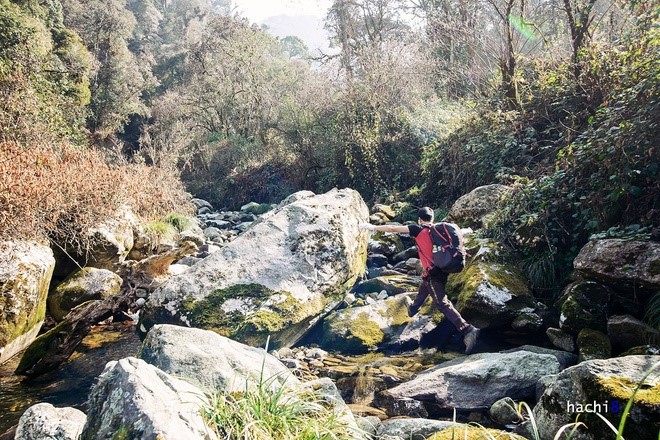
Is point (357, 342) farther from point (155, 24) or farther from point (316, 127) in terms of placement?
point (155, 24)

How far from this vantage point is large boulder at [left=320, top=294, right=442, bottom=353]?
570cm

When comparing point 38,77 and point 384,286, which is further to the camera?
point 38,77

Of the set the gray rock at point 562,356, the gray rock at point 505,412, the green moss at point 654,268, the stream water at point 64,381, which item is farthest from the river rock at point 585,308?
the stream water at point 64,381

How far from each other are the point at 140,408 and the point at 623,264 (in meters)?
4.63

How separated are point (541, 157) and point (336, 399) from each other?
750cm

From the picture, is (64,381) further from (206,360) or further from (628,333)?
(628,333)

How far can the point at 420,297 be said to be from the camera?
19.4 feet

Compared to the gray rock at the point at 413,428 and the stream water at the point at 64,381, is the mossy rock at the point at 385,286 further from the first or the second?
the gray rock at the point at 413,428

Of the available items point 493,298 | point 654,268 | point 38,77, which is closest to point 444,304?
point 493,298

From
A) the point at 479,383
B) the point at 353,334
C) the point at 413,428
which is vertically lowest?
the point at 353,334

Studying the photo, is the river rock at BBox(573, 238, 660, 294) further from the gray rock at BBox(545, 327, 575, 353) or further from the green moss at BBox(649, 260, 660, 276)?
the gray rock at BBox(545, 327, 575, 353)

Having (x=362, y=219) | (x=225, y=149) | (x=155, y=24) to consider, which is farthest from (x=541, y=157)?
(x=155, y=24)

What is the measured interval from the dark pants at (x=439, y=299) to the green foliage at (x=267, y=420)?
321 cm

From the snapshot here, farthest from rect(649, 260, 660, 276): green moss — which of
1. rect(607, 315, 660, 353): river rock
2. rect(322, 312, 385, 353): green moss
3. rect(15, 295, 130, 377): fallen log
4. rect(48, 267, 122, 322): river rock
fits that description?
rect(48, 267, 122, 322): river rock
